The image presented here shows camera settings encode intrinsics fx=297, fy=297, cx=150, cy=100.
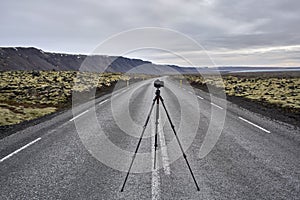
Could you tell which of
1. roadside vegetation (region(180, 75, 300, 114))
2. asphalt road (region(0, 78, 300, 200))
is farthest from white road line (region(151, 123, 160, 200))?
roadside vegetation (region(180, 75, 300, 114))

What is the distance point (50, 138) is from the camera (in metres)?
9.54

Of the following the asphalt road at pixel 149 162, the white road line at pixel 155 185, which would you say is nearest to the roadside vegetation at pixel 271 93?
the asphalt road at pixel 149 162

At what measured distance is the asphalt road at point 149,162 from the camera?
529cm

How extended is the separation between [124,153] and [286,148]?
4513mm

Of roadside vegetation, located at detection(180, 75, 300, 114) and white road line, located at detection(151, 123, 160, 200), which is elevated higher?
white road line, located at detection(151, 123, 160, 200)

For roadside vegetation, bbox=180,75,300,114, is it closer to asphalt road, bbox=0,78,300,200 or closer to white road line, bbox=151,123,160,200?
asphalt road, bbox=0,78,300,200

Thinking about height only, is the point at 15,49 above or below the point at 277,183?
above

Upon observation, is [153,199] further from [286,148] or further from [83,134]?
[83,134]

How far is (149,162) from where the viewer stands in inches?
274

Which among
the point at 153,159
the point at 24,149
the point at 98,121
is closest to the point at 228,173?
the point at 153,159

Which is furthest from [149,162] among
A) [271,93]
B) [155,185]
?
[271,93]

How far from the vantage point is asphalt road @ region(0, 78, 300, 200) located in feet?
17.3

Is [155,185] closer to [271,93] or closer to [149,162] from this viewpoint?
[149,162]

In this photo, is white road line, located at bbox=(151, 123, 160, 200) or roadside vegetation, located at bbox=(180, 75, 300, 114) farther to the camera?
roadside vegetation, located at bbox=(180, 75, 300, 114)
